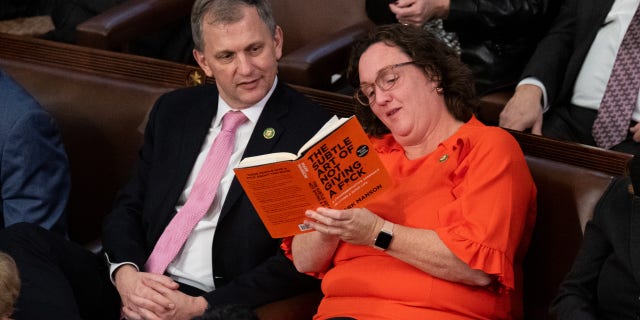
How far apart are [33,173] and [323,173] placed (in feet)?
3.33

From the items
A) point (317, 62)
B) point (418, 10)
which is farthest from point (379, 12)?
point (418, 10)

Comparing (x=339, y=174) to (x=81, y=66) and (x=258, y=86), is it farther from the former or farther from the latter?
(x=81, y=66)

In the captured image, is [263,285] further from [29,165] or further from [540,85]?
[540,85]

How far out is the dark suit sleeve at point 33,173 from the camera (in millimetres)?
2641

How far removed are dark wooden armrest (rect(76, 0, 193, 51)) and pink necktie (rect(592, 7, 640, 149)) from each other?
1613 mm

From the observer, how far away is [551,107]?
3016 millimetres

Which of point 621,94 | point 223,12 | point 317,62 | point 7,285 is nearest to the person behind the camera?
point 7,285

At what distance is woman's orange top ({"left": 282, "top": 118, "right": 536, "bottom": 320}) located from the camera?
7.02 ft

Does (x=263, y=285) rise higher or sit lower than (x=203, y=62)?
lower

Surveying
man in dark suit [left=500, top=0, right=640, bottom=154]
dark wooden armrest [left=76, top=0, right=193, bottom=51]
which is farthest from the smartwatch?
dark wooden armrest [left=76, top=0, right=193, bottom=51]

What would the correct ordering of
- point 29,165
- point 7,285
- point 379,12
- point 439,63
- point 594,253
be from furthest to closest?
point 379,12, point 29,165, point 439,63, point 594,253, point 7,285

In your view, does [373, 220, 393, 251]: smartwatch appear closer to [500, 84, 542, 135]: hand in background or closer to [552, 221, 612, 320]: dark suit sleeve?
[552, 221, 612, 320]: dark suit sleeve

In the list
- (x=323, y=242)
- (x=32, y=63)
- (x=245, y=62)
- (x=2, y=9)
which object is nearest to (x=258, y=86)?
(x=245, y=62)

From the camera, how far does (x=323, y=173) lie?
2.00 m
